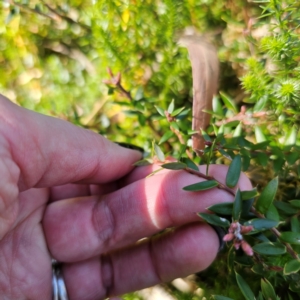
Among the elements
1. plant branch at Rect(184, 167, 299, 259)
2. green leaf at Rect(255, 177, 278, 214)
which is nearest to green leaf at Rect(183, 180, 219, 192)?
plant branch at Rect(184, 167, 299, 259)

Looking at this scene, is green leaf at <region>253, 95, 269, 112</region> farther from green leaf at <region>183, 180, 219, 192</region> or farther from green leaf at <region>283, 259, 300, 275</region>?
green leaf at <region>283, 259, 300, 275</region>

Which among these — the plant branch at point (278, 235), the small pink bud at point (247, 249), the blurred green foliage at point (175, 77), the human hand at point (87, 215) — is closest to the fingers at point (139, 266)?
the human hand at point (87, 215)

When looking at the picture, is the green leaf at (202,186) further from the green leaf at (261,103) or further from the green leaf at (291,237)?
the green leaf at (261,103)

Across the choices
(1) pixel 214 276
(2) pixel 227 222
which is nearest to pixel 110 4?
(2) pixel 227 222

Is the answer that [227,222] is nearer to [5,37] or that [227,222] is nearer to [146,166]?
[146,166]

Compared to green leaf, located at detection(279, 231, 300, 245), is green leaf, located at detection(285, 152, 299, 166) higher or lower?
higher

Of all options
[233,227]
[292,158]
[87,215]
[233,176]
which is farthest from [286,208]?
[87,215]

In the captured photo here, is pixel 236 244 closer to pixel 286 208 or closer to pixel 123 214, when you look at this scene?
pixel 286 208
